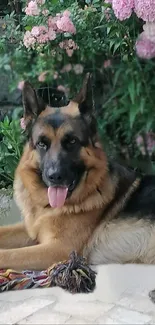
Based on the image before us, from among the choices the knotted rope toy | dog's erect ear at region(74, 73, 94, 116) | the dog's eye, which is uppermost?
dog's erect ear at region(74, 73, 94, 116)

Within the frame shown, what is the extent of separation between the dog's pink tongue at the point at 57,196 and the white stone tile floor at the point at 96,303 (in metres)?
0.39

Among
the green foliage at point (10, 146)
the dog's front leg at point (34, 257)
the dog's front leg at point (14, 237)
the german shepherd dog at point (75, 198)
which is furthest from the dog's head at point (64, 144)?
the green foliage at point (10, 146)

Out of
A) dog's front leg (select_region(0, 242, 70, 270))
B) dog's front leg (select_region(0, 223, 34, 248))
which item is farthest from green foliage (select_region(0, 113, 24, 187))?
dog's front leg (select_region(0, 242, 70, 270))

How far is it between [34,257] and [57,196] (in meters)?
0.31

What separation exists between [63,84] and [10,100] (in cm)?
49

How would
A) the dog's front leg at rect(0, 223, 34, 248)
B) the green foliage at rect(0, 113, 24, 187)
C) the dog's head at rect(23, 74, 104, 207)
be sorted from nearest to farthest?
the dog's head at rect(23, 74, 104, 207) → the dog's front leg at rect(0, 223, 34, 248) → the green foliage at rect(0, 113, 24, 187)

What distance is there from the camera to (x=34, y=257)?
234 centimetres

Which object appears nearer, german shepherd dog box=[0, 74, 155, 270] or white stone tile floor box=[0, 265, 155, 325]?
white stone tile floor box=[0, 265, 155, 325]

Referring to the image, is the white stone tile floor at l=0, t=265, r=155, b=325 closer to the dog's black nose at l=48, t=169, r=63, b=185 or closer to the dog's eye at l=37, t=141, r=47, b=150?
the dog's black nose at l=48, t=169, r=63, b=185

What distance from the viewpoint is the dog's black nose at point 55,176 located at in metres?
2.25

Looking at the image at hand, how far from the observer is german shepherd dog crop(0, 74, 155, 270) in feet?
7.68

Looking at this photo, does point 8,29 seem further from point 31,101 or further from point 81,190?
point 81,190

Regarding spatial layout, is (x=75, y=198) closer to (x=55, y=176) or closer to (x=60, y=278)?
(x=55, y=176)

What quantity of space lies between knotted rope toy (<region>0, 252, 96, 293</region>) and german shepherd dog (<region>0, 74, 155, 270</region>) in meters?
0.07
